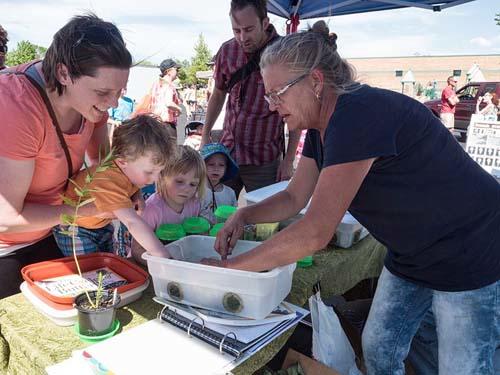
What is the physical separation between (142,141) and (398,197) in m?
0.86

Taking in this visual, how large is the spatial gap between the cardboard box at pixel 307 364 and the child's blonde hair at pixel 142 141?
79 centimetres

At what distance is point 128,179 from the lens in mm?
1427

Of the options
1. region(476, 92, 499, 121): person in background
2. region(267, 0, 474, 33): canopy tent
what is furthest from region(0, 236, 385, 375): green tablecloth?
region(476, 92, 499, 121): person in background

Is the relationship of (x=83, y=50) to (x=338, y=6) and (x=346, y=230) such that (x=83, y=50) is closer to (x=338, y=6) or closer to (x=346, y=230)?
(x=346, y=230)

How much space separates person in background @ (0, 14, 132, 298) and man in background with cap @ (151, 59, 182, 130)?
13.2 feet

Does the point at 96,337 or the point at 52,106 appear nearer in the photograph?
the point at 96,337

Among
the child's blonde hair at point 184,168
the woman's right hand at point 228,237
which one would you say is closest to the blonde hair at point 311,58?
the woman's right hand at point 228,237

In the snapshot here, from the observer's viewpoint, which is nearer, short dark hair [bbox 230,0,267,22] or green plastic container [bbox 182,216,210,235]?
green plastic container [bbox 182,216,210,235]

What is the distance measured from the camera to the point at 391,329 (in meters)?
1.44

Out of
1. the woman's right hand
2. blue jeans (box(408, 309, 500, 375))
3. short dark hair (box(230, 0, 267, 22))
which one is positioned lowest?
blue jeans (box(408, 309, 500, 375))

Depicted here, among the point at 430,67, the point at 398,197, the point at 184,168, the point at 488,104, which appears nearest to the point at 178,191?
the point at 184,168

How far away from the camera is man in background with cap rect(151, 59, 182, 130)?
527 centimetres

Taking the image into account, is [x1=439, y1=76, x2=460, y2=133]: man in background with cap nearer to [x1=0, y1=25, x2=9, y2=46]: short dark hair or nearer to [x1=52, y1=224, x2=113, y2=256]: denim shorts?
[x1=0, y1=25, x2=9, y2=46]: short dark hair

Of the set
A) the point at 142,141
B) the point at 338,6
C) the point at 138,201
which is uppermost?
the point at 338,6
